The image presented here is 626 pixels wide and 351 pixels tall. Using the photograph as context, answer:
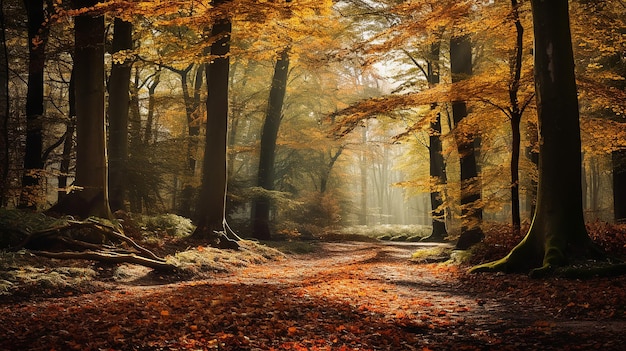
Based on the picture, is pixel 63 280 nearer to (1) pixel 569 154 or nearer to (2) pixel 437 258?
(1) pixel 569 154

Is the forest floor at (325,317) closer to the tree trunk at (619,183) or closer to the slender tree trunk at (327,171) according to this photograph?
the tree trunk at (619,183)

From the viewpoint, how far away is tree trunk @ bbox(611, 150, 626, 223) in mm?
15531

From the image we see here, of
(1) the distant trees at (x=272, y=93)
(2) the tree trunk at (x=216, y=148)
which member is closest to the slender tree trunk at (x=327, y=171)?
(1) the distant trees at (x=272, y=93)

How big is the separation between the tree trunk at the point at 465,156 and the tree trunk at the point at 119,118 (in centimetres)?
990

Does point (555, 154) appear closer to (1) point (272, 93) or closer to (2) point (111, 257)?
(2) point (111, 257)

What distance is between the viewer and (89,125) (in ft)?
33.0

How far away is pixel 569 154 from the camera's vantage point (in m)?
7.70

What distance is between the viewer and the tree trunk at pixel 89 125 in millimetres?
9875

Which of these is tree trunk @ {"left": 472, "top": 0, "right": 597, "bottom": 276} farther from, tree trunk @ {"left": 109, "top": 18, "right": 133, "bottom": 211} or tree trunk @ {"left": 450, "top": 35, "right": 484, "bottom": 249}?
tree trunk @ {"left": 109, "top": 18, "right": 133, "bottom": 211}

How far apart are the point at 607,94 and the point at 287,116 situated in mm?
22996

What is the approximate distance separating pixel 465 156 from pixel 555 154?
579 centimetres

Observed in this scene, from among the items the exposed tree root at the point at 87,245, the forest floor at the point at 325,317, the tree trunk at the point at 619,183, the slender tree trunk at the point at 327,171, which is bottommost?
the forest floor at the point at 325,317

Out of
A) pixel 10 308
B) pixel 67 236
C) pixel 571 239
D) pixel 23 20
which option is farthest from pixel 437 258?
pixel 23 20

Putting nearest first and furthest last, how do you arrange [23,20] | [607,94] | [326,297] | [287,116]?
[326,297] → [607,94] → [23,20] → [287,116]
